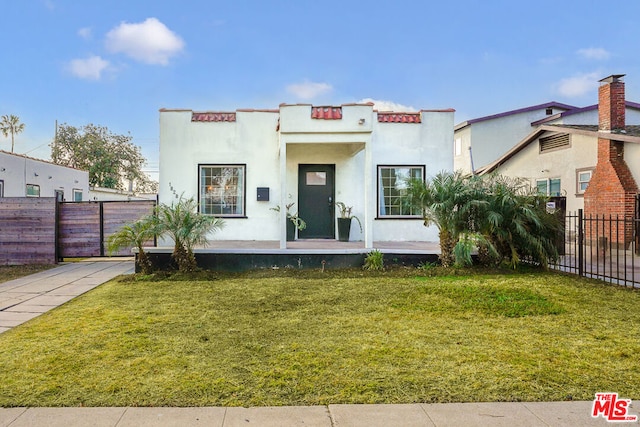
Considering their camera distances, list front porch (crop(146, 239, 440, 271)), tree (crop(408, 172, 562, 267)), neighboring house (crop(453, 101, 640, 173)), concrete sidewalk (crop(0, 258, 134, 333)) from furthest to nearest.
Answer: neighboring house (crop(453, 101, 640, 173)) → front porch (crop(146, 239, 440, 271)) → tree (crop(408, 172, 562, 267)) → concrete sidewalk (crop(0, 258, 134, 333))

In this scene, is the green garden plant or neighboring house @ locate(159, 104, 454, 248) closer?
the green garden plant

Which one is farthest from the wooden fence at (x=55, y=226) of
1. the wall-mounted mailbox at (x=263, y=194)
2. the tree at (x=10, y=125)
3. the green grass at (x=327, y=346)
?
the tree at (x=10, y=125)

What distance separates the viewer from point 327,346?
12.5ft

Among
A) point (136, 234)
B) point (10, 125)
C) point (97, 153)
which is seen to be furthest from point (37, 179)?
point (10, 125)

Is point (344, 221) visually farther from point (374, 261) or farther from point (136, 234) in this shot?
point (136, 234)

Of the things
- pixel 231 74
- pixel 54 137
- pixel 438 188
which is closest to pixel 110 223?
pixel 231 74

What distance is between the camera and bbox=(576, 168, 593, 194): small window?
1432 cm

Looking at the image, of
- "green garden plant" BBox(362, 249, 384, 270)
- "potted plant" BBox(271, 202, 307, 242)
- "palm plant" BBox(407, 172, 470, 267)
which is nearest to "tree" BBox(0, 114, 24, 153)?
"potted plant" BBox(271, 202, 307, 242)

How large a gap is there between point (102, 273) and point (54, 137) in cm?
2646

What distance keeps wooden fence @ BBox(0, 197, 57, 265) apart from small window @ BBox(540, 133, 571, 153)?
17227 millimetres

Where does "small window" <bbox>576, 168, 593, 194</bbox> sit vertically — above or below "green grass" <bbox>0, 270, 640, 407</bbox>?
above

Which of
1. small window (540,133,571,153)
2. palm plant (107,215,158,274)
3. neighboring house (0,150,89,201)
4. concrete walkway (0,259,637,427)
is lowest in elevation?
concrete walkway (0,259,637,427)

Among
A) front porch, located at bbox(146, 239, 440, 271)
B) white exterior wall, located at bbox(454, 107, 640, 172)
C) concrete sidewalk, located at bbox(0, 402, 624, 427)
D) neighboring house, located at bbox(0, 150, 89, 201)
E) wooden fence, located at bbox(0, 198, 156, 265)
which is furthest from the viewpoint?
white exterior wall, located at bbox(454, 107, 640, 172)

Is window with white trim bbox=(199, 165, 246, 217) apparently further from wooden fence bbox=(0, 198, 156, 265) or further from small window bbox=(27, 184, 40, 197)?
small window bbox=(27, 184, 40, 197)
